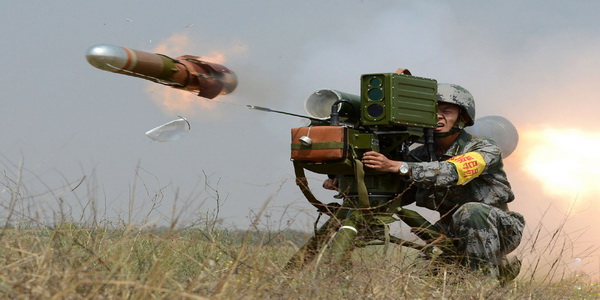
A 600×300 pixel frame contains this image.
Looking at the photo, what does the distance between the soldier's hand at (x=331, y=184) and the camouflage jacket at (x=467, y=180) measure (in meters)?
0.59

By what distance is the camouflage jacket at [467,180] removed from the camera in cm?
662

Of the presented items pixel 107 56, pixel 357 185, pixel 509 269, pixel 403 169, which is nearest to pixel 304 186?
pixel 357 185

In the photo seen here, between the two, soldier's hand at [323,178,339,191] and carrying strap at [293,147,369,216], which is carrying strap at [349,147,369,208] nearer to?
carrying strap at [293,147,369,216]

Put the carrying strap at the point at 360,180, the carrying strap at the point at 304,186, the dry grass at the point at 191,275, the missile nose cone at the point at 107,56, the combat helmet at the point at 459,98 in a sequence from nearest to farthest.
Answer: the dry grass at the point at 191,275 → the missile nose cone at the point at 107,56 → the carrying strap at the point at 360,180 → the carrying strap at the point at 304,186 → the combat helmet at the point at 459,98

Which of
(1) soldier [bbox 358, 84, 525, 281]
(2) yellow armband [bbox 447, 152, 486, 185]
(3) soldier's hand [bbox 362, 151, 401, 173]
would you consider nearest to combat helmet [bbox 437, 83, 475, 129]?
(1) soldier [bbox 358, 84, 525, 281]

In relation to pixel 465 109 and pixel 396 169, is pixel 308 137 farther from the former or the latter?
pixel 465 109

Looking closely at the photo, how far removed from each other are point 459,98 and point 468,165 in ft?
2.00

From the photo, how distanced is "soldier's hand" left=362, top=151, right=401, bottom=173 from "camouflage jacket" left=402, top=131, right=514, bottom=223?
0.29 meters

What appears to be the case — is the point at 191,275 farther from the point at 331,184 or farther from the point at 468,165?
the point at 468,165

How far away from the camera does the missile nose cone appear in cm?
581

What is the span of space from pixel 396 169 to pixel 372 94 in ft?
1.94

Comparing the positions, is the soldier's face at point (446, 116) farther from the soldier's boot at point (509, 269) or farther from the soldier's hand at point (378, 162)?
the soldier's boot at point (509, 269)

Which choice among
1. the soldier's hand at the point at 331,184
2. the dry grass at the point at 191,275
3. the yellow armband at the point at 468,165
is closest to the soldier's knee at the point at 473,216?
the yellow armband at the point at 468,165

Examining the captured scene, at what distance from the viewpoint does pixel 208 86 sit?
6.46 m
